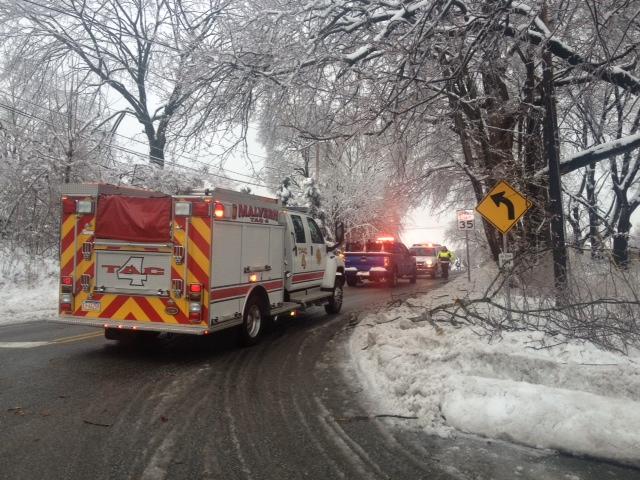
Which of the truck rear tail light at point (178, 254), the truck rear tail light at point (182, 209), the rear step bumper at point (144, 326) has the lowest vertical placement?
the rear step bumper at point (144, 326)

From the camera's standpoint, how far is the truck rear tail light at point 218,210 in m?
7.10

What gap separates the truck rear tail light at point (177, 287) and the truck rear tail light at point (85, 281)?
1305mm

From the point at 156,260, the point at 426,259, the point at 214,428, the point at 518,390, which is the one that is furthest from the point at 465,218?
the point at 214,428

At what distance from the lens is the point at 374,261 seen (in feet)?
71.7

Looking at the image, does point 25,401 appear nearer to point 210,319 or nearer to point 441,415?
point 210,319

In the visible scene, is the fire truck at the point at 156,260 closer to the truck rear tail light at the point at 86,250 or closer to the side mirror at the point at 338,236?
the truck rear tail light at the point at 86,250

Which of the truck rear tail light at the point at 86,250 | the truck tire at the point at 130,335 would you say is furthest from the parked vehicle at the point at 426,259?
the truck rear tail light at the point at 86,250

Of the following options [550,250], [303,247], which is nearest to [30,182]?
[303,247]

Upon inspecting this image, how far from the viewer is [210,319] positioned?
6.98 metres

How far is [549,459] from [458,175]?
15082 mm

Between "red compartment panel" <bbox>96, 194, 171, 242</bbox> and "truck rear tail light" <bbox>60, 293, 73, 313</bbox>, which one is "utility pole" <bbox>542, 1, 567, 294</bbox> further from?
"truck rear tail light" <bbox>60, 293, 73, 313</bbox>

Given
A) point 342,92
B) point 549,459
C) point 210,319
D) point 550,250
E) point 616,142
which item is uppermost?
point 342,92

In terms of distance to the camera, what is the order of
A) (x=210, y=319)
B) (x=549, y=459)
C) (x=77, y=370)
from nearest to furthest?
(x=549, y=459) → (x=77, y=370) → (x=210, y=319)

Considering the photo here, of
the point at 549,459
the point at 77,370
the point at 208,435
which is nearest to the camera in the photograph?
the point at 549,459
